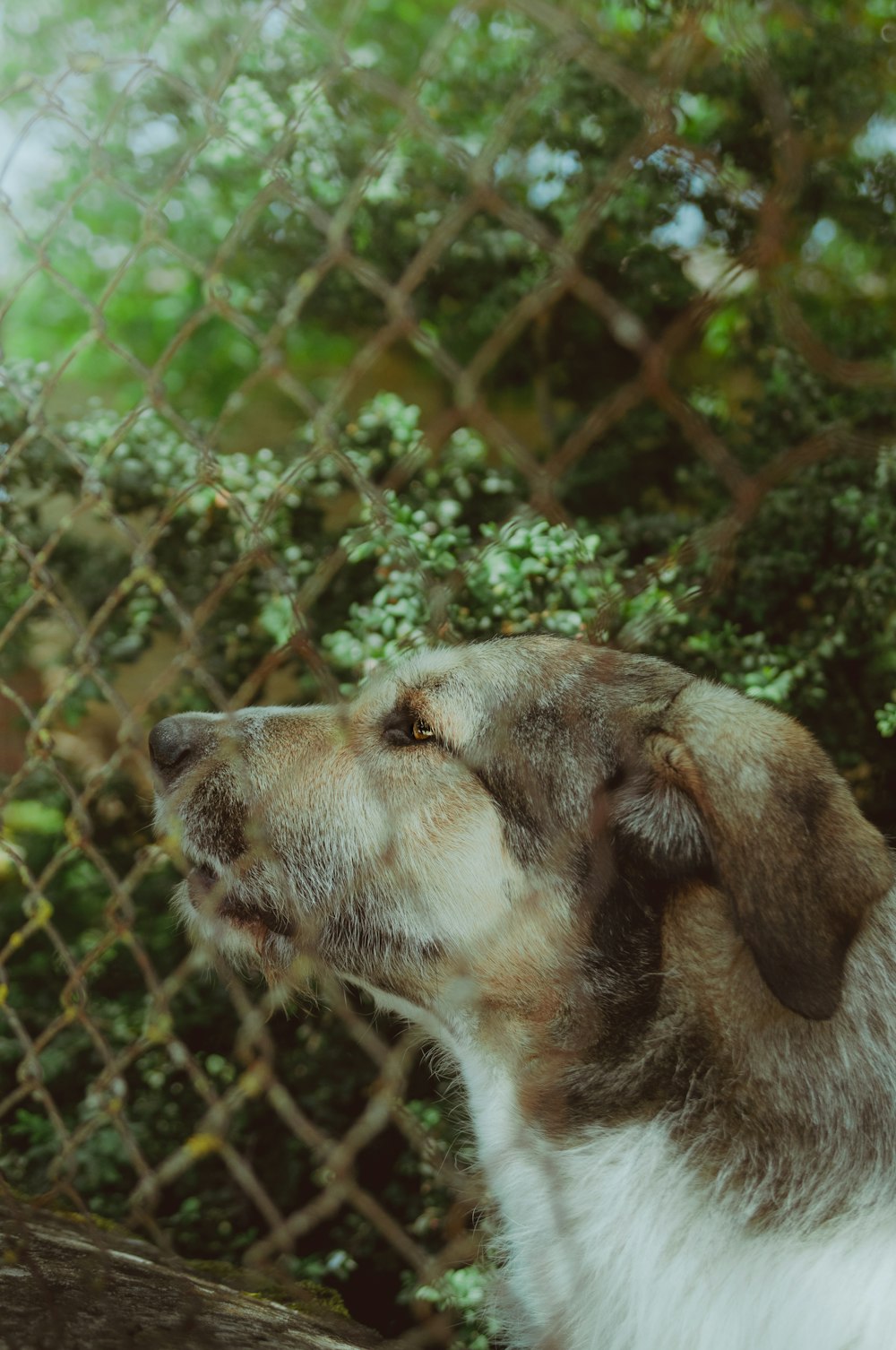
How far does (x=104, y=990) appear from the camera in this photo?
394cm

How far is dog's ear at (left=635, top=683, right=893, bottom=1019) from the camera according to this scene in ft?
6.40

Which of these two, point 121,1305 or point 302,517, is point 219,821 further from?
point 302,517

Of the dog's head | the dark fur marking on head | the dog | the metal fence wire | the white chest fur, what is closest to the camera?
the white chest fur

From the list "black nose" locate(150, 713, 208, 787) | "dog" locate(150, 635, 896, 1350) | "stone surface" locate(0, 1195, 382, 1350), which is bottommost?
"stone surface" locate(0, 1195, 382, 1350)

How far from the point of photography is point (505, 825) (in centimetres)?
251

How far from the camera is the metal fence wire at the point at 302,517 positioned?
9.95ft

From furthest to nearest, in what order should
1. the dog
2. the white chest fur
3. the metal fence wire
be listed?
the metal fence wire → the dog → the white chest fur

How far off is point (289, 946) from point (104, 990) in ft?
5.18

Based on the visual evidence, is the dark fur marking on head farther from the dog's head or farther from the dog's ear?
the dog's ear

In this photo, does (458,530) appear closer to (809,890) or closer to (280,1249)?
(809,890)

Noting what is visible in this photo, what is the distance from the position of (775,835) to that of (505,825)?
0.68 metres

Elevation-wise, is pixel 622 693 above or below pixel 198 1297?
above

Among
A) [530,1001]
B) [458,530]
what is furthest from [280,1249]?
[458,530]

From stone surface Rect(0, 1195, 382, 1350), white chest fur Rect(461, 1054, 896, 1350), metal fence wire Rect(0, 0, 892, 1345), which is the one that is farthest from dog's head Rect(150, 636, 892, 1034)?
stone surface Rect(0, 1195, 382, 1350)
